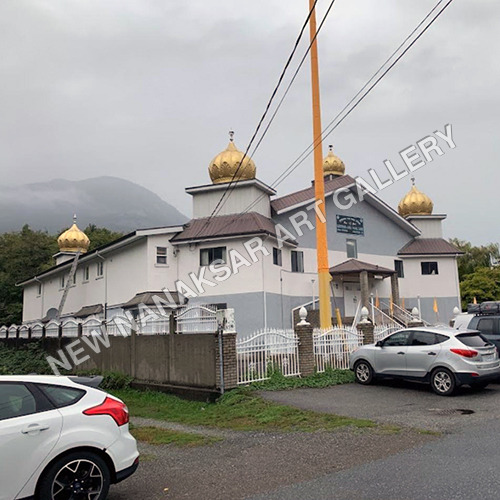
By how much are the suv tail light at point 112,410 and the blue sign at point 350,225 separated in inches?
941

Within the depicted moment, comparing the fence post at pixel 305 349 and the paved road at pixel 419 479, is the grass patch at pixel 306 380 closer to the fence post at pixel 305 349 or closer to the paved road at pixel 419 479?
the fence post at pixel 305 349

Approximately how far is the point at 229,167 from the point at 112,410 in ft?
70.2

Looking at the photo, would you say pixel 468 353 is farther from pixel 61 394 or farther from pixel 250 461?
pixel 61 394

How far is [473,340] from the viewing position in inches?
476

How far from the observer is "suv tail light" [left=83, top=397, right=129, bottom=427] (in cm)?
554

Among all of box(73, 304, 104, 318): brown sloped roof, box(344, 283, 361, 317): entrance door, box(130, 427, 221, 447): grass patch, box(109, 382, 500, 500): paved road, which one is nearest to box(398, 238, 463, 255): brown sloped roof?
box(344, 283, 361, 317): entrance door

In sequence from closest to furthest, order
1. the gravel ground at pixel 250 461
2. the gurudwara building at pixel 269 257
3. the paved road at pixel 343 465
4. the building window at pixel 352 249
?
the paved road at pixel 343 465 → the gravel ground at pixel 250 461 → the gurudwara building at pixel 269 257 → the building window at pixel 352 249

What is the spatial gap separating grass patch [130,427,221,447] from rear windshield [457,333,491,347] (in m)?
6.33

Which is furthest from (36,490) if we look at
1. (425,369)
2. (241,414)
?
(425,369)

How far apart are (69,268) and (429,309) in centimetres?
2253

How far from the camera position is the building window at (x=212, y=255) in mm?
24469

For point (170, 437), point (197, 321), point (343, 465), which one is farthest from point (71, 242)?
point (343, 465)

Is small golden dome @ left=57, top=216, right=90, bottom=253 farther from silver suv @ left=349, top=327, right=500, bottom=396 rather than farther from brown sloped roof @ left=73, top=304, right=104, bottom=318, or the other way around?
silver suv @ left=349, top=327, right=500, bottom=396

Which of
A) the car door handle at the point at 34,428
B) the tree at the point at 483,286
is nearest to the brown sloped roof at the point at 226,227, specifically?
the car door handle at the point at 34,428
